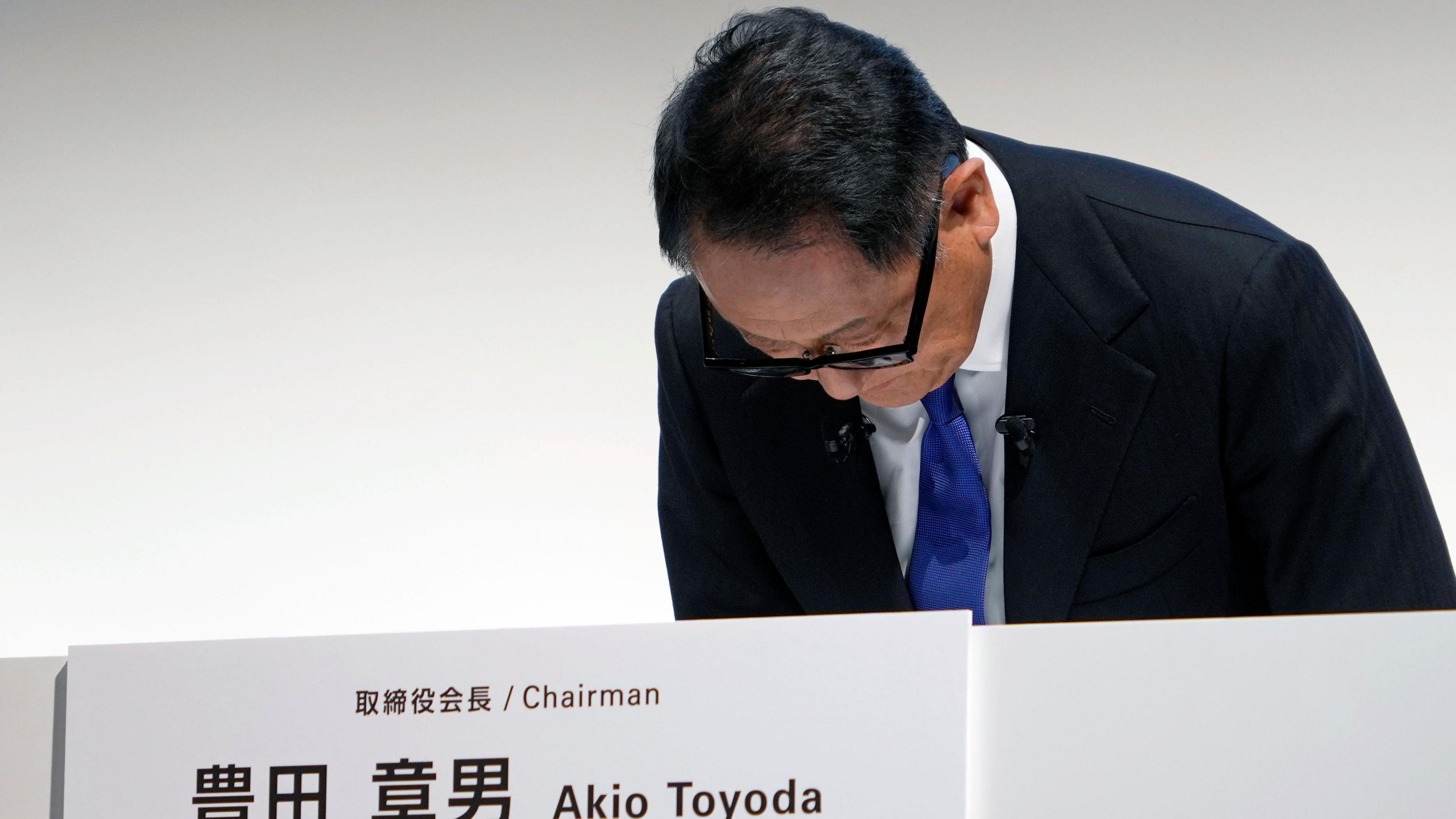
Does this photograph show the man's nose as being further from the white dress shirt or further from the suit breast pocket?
the suit breast pocket

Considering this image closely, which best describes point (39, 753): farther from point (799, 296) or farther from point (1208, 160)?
point (1208, 160)

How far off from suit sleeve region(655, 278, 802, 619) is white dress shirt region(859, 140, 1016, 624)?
178 mm

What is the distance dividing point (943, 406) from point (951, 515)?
0.11m

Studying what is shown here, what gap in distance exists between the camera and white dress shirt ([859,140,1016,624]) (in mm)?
1226

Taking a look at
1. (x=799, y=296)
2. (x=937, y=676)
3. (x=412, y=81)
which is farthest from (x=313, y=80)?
(x=937, y=676)

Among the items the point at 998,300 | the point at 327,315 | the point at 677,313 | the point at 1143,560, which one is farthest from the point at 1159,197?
the point at 327,315

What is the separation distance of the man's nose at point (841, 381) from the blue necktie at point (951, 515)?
117mm

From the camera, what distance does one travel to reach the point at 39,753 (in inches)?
30.7

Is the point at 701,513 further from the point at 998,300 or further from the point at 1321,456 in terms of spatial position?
the point at 1321,456

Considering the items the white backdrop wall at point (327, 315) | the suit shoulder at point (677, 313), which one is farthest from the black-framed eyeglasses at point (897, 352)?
the white backdrop wall at point (327, 315)

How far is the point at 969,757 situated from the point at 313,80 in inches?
91.2

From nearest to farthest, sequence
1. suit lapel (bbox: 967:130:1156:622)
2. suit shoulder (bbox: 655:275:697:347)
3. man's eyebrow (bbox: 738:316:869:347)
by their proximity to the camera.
Answer: 1. man's eyebrow (bbox: 738:316:869:347)
2. suit lapel (bbox: 967:130:1156:622)
3. suit shoulder (bbox: 655:275:697:347)

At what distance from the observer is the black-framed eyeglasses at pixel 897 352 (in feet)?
3.60

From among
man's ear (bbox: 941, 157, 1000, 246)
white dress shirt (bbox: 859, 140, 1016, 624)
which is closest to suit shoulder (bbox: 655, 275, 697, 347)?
white dress shirt (bbox: 859, 140, 1016, 624)
